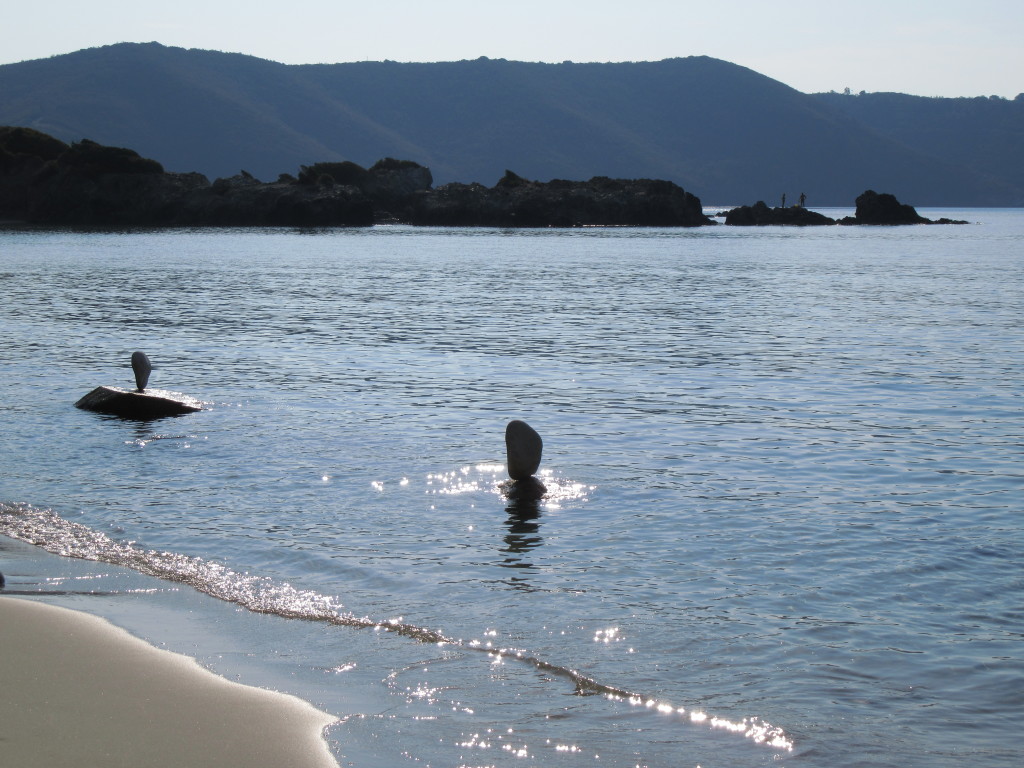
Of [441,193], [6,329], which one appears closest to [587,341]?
[6,329]

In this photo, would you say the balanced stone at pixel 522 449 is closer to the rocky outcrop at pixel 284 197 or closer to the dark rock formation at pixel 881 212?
the rocky outcrop at pixel 284 197

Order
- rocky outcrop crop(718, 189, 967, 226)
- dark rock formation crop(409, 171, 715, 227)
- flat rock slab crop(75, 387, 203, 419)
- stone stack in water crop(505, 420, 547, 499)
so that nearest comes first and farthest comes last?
1. stone stack in water crop(505, 420, 547, 499)
2. flat rock slab crop(75, 387, 203, 419)
3. dark rock formation crop(409, 171, 715, 227)
4. rocky outcrop crop(718, 189, 967, 226)

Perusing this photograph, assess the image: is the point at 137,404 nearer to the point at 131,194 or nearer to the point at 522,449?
the point at 522,449

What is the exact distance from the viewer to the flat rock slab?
1919 centimetres

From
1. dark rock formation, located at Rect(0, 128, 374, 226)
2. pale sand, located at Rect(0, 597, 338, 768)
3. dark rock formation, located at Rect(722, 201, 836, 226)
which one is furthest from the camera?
dark rock formation, located at Rect(722, 201, 836, 226)

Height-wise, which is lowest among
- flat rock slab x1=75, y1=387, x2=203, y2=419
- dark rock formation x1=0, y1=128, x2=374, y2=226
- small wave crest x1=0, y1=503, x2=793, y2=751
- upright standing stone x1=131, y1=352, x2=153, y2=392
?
small wave crest x1=0, y1=503, x2=793, y2=751

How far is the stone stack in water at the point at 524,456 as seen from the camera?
13867mm

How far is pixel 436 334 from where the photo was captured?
3284cm

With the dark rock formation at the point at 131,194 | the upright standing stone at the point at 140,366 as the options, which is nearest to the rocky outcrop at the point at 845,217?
the dark rock formation at the point at 131,194

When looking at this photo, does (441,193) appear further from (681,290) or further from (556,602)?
(556,602)

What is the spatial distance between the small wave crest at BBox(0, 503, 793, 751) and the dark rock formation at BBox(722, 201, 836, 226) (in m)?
156

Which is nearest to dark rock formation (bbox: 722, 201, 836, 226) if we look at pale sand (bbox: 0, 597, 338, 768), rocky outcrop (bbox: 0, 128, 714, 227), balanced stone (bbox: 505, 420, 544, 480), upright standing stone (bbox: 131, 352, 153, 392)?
rocky outcrop (bbox: 0, 128, 714, 227)

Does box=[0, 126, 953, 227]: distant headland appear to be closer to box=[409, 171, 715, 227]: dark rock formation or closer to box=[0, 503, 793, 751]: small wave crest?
box=[409, 171, 715, 227]: dark rock formation

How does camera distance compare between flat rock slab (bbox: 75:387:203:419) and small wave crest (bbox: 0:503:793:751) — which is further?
flat rock slab (bbox: 75:387:203:419)
